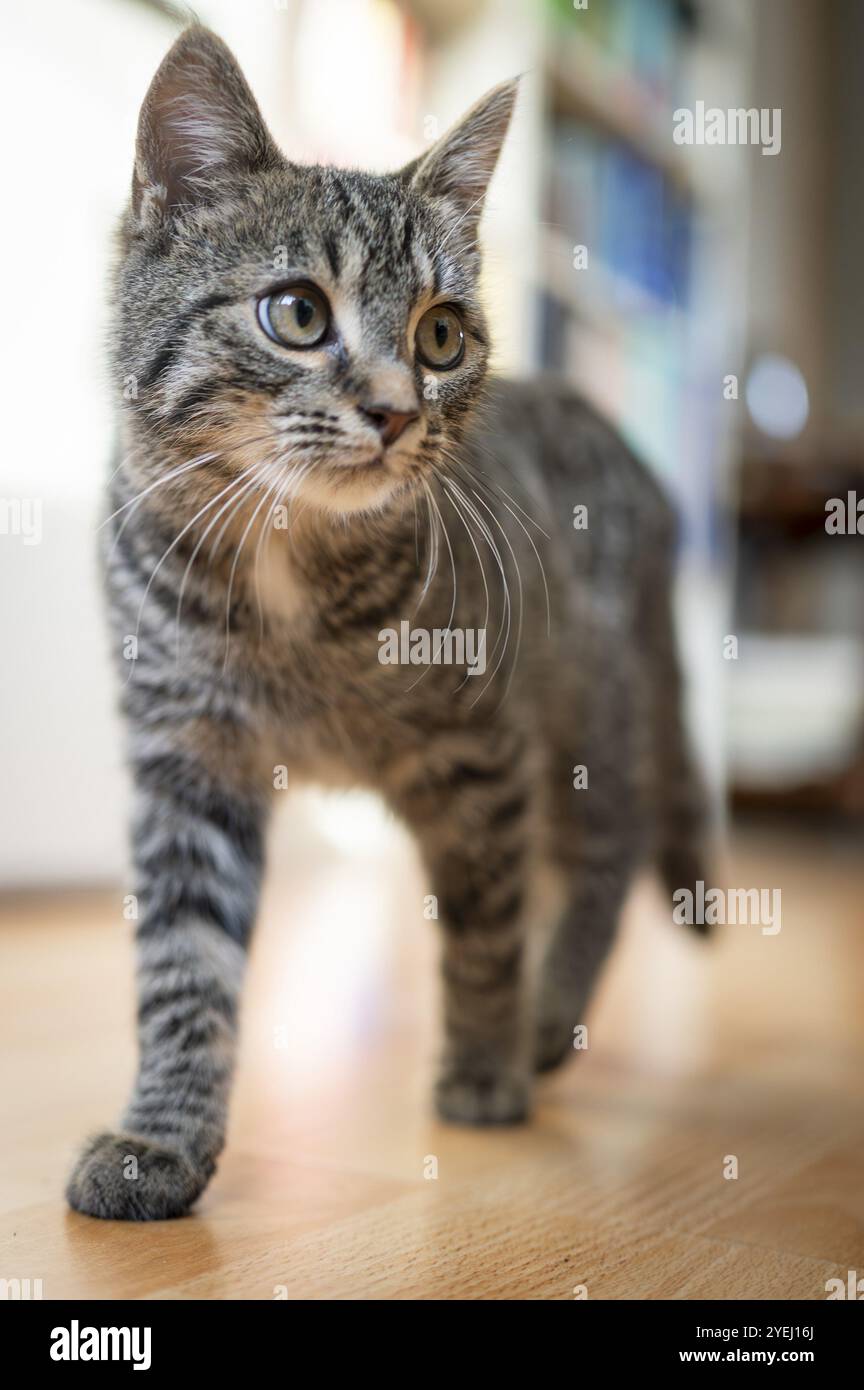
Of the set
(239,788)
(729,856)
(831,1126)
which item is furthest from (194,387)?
(729,856)

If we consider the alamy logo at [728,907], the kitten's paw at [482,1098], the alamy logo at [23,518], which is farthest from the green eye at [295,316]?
the alamy logo at [23,518]

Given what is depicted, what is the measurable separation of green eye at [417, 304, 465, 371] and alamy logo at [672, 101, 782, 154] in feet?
9.38

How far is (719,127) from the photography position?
4.03m

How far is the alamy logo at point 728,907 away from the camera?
1888 mm

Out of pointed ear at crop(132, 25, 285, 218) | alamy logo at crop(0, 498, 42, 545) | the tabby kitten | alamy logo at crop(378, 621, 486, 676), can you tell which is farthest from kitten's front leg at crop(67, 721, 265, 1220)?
alamy logo at crop(0, 498, 42, 545)

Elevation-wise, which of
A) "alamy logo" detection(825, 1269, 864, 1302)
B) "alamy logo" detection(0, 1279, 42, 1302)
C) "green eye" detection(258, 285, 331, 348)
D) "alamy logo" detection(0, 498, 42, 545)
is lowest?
"alamy logo" detection(825, 1269, 864, 1302)

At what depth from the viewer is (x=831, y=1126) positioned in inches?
55.3

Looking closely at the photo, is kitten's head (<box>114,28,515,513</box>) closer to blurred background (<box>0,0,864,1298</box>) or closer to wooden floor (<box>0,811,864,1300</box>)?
blurred background (<box>0,0,864,1298</box>)

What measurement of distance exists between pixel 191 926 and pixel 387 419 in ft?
1.68

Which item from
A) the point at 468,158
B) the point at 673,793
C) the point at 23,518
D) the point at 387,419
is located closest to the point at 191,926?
the point at 387,419

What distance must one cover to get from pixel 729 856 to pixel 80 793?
206cm

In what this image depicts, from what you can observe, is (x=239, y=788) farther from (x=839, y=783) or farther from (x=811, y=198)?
(x=811, y=198)

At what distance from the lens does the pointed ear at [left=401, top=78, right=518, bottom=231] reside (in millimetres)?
1243
